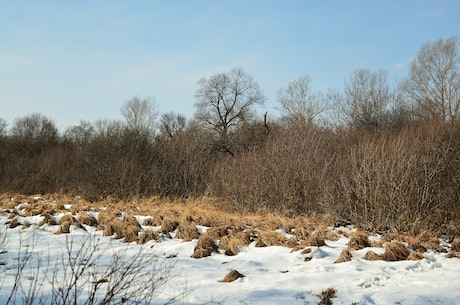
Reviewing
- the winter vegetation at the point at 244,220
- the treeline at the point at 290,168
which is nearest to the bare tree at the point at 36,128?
the treeline at the point at 290,168

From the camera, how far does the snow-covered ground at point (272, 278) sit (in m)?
4.55

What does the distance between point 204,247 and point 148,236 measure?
1440 mm

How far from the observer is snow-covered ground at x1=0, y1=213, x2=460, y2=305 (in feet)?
14.9

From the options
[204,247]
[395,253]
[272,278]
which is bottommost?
[272,278]

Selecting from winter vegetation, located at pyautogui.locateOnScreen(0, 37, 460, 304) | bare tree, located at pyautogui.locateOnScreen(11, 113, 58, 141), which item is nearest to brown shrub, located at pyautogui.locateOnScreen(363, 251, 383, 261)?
winter vegetation, located at pyautogui.locateOnScreen(0, 37, 460, 304)

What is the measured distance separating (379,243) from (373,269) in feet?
4.57

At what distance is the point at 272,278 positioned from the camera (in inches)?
216

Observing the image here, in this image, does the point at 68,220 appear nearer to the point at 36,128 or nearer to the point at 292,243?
the point at 292,243

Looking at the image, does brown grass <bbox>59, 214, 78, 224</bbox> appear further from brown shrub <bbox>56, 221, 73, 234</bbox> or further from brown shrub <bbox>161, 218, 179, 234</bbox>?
brown shrub <bbox>161, 218, 179, 234</bbox>

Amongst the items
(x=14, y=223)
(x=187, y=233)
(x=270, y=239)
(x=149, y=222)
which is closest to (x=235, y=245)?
(x=270, y=239)

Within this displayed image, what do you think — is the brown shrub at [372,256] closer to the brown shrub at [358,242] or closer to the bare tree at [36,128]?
the brown shrub at [358,242]

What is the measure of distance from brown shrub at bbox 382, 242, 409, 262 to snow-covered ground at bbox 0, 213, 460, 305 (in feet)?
0.65

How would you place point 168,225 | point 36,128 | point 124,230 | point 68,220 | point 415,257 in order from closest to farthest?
point 415,257 < point 124,230 < point 168,225 < point 68,220 < point 36,128

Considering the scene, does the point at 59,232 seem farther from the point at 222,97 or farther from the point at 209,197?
the point at 222,97
